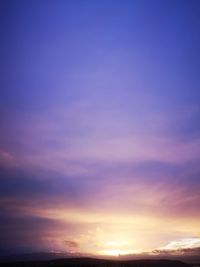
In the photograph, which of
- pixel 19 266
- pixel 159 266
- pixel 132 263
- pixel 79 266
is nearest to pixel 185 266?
pixel 159 266

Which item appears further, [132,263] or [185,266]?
[185,266]

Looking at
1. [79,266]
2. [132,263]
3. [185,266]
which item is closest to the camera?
[79,266]

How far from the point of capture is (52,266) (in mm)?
163625

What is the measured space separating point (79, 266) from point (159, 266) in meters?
63.6

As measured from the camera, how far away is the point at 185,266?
191000 mm

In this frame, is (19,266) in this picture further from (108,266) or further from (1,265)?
(108,266)

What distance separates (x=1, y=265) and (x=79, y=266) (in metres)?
34.9

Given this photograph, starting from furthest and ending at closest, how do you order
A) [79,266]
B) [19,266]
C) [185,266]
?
[185,266]
[19,266]
[79,266]

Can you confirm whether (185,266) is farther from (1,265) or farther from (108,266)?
(1,265)

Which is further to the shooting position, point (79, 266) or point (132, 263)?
point (132, 263)

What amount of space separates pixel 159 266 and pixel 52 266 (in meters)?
64.4

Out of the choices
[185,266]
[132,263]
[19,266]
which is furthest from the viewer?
[185,266]

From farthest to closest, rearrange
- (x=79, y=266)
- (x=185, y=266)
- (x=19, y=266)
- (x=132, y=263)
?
(x=185, y=266)
(x=132, y=263)
(x=19, y=266)
(x=79, y=266)

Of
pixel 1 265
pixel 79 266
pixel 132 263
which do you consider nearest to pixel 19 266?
pixel 1 265
